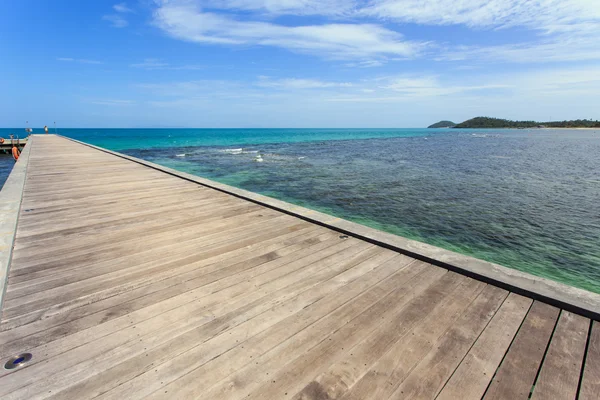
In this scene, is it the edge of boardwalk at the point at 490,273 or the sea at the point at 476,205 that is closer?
the edge of boardwalk at the point at 490,273

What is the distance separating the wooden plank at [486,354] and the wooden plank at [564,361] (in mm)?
230

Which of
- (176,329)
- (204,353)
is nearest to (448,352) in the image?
(204,353)

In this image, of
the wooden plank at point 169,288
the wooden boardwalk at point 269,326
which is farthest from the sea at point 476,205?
the wooden plank at point 169,288

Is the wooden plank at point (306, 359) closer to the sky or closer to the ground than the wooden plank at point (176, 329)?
closer to the ground

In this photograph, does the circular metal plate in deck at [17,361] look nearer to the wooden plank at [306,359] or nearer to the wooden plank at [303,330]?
the wooden plank at [303,330]

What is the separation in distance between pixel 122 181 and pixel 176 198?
2844 mm

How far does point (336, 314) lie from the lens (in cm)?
254

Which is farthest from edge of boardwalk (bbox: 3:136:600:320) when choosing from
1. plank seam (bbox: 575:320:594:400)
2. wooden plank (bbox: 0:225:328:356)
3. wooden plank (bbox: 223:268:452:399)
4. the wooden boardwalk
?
wooden plank (bbox: 223:268:452:399)

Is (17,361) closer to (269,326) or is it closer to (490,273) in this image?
(269,326)

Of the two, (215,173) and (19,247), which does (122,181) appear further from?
(215,173)

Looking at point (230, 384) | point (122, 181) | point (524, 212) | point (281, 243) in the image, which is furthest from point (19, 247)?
point (524, 212)

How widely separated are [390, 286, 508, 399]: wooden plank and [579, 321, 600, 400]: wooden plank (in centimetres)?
60

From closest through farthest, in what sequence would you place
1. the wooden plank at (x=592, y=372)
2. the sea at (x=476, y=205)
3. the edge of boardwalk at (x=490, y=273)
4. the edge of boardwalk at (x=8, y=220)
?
the wooden plank at (x=592, y=372) → the edge of boardwalk at (x=490, y=273) → the edge of boardwalk at (x=8, y=220) → the sea at (x=476, y=205)

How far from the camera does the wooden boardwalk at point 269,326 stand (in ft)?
6.15
